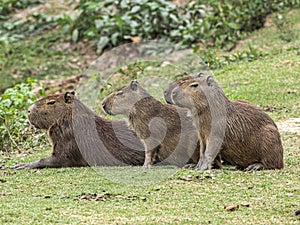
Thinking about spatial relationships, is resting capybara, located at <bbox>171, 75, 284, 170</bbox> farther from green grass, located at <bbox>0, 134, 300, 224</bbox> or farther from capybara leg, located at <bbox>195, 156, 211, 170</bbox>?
green grass, located at <bbox>0, 134, 300, 224</bbox>

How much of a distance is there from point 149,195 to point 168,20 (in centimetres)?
1099

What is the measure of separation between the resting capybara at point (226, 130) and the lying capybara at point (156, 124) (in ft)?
0.88

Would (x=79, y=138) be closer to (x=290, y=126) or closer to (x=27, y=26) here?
(x=290, y=126)

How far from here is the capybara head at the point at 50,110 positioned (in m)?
6.82

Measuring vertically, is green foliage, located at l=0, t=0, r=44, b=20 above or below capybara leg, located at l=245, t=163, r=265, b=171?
above

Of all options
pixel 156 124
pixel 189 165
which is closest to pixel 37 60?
pixel 156 124

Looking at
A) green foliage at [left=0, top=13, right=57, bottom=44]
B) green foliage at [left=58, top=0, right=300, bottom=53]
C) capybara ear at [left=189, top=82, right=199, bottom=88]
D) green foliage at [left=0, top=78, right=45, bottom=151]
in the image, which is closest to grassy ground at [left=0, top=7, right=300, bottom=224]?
capybara ear at [left=189, top=82, right=199, bottom=88]

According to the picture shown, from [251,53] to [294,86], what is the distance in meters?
2.54

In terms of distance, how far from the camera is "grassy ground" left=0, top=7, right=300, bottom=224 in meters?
4.45

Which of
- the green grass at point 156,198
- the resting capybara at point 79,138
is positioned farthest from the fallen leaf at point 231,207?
the resting capybara at point 79,138

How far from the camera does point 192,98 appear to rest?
6.12m

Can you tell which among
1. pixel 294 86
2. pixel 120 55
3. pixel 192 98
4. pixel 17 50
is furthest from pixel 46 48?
pixel 192 98

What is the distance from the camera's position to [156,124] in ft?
20.9

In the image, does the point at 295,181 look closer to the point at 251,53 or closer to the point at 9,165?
the point at 9,165
